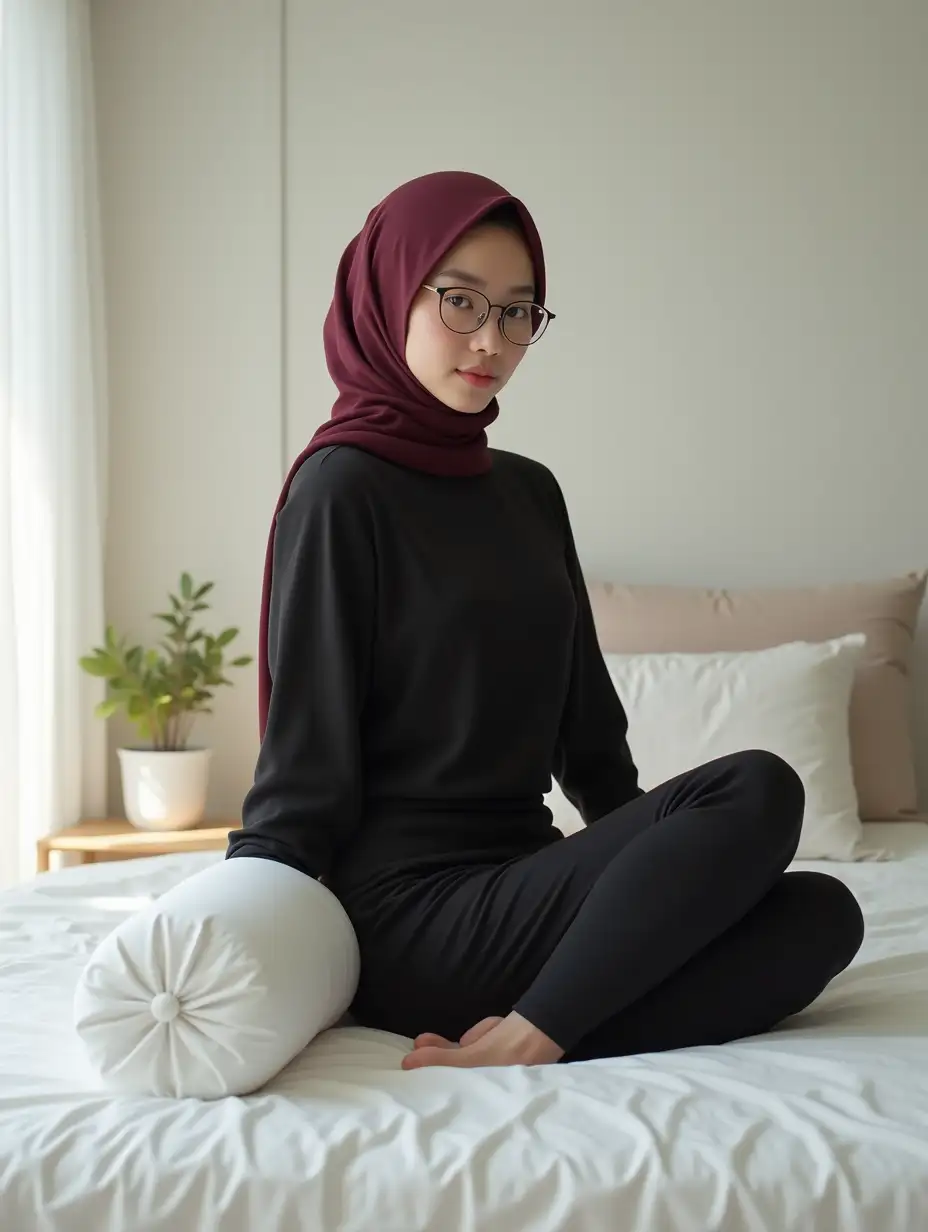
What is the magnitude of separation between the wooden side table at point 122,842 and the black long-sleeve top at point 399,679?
4.79ft

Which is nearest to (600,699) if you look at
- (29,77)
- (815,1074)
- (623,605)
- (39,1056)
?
(815,1074)

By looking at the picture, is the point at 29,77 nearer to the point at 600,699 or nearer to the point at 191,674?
the point at 191,674

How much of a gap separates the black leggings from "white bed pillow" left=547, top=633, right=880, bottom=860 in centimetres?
106

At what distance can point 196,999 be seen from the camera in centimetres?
114

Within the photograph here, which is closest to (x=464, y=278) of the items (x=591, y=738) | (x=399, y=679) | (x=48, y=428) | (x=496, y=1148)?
(x=399, y=679)

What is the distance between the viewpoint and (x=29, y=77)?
2855mm

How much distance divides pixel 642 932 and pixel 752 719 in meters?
1.27

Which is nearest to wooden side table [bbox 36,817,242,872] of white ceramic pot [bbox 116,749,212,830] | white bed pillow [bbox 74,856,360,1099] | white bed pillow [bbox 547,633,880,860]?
white ceramic pot [bbox 116,749,212,830]

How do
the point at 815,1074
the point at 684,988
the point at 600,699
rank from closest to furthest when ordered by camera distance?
1. the point at 815,1074
2. the point at 684,988
3. the point at 600,699

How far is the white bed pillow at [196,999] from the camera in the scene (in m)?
1.13

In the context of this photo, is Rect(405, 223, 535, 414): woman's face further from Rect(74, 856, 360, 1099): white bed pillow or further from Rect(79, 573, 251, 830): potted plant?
Rect(79, 573, 251, 830): potted plant

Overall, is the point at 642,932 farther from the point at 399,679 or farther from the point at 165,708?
the point at 165,708

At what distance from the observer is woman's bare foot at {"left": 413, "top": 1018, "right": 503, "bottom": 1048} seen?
1.27m

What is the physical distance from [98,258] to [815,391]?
1.69m
